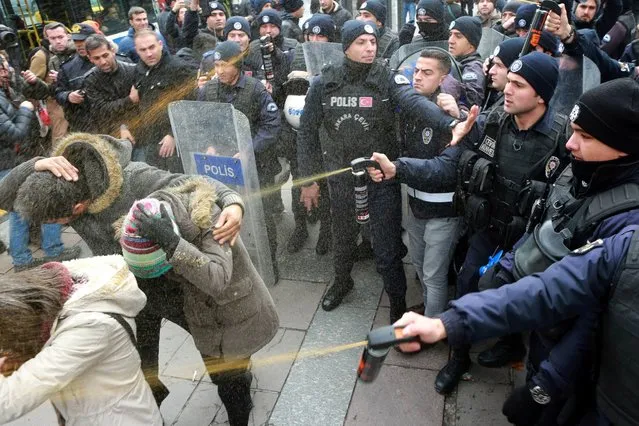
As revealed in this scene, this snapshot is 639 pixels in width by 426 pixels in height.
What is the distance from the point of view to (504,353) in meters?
3.56

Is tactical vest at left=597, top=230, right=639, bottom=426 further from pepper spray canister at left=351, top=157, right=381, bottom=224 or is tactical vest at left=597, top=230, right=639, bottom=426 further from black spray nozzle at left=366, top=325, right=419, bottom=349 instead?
pepper spray canister at left=351, top=157, right=381, bottom=224

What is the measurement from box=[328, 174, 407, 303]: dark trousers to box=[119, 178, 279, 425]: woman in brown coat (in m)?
1.21

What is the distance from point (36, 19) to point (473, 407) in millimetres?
10490

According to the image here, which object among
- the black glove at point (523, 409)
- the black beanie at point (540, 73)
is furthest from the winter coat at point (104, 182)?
the black glove at point (523, 409)

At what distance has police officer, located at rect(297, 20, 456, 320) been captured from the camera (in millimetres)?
3666

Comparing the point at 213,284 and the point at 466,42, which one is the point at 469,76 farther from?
the point at 213,284

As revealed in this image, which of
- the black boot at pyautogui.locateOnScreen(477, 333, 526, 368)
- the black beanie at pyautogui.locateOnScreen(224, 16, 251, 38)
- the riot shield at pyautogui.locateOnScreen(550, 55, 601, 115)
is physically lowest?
the black boot at pyautogui.locateOnScreen(477, 333, 526, 368)

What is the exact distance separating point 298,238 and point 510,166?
267cm

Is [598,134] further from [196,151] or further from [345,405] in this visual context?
[196,151]

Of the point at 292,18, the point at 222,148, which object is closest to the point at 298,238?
the point at 222,148

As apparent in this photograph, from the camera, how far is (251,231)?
4.34 meters

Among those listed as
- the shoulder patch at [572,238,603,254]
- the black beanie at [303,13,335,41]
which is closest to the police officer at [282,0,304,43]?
the black beanie at [303,13,335,41]

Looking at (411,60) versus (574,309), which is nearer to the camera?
(574,309)

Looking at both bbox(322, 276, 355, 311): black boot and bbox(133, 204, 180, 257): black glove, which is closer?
bbox(133, 204, 180, 257): black glove
